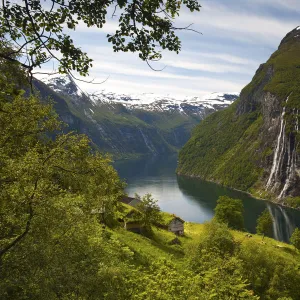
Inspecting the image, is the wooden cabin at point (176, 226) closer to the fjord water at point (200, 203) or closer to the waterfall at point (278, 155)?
the fjord water at point (200, 203)

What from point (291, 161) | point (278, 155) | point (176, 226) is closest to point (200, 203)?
point (291, 161)

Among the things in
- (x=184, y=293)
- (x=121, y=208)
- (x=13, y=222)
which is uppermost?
(x=13, y=222)

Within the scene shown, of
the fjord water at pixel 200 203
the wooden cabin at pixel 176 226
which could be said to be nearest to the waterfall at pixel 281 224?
the fjord water at pixel 200 203

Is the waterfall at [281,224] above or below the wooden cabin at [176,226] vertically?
below

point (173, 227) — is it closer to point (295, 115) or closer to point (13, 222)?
point (13, 222)

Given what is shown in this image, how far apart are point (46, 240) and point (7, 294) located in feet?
7.01

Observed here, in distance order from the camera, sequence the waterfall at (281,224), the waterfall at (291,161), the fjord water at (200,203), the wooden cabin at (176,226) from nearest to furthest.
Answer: the wooden cabin at (176,226) < the waterfall at (281,224) < the fjord water at (200,203) < the waterfall at (291,161)

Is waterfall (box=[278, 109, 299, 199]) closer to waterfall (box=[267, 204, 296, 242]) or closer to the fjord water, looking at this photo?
the fjord water

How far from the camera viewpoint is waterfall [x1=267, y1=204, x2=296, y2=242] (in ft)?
308

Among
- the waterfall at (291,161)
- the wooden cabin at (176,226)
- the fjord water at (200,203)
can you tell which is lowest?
the fjord water at (200,203)

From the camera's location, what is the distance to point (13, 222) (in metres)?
10.6

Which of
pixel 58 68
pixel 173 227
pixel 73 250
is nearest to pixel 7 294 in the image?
pixel 73 250

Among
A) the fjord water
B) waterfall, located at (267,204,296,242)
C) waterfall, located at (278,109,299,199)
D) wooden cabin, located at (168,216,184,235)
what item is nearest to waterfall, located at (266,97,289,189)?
waterfall, located at (278,109,299,199)

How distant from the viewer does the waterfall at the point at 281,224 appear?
9394 centimetres
